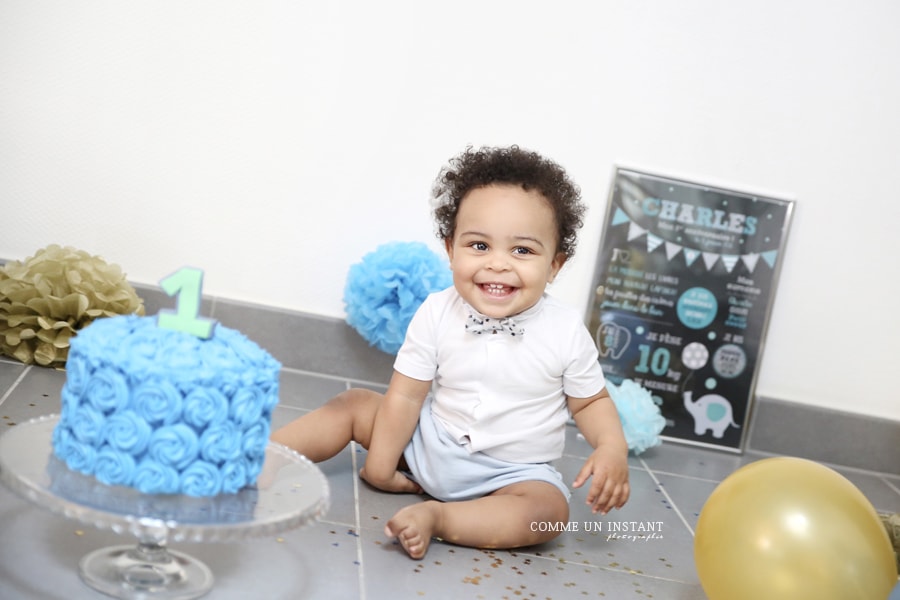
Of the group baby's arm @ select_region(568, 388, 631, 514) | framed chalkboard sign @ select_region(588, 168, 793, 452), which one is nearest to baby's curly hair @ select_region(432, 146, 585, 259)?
baby's arm @ select_region(568, 388, 631, 514)

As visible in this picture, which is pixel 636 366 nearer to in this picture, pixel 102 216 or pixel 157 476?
pixel 102 216

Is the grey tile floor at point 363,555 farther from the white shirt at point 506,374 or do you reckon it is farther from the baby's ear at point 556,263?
the baby's ear at point 556,263

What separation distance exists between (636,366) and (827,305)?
543 mm

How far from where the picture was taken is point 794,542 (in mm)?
1412

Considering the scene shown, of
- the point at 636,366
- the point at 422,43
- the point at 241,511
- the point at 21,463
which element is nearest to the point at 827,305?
the point at 636,366

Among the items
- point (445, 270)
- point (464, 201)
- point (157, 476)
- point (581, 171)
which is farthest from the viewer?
point (581, 171)

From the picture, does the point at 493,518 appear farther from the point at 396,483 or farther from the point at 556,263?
the point at 556,263

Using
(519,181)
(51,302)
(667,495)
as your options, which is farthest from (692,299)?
(51,302)

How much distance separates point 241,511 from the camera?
121cm

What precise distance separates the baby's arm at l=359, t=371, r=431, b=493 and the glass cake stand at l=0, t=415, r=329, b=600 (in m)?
0.38

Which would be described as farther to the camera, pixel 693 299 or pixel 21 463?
pixel 693 299

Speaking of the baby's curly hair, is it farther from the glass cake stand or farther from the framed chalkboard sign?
the framed chalkboard sign

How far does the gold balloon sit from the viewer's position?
1.40m

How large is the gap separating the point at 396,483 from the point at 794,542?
74cm
